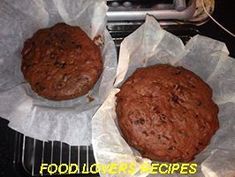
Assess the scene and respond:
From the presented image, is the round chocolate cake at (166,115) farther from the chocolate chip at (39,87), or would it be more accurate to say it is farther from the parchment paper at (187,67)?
the chocolate chip at (39,87)

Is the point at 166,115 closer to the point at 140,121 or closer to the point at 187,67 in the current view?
the point at 140,121

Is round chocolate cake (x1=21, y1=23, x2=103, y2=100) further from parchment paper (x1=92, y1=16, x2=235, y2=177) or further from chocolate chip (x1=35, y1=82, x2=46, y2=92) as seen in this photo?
parchment paper (x1=92, y1=16, x2=235, y2=177)

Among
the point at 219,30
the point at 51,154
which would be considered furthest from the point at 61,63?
the point at 219,30

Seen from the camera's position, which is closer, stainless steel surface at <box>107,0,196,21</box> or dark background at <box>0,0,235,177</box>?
dark background at <box>0,0,235,177</box>

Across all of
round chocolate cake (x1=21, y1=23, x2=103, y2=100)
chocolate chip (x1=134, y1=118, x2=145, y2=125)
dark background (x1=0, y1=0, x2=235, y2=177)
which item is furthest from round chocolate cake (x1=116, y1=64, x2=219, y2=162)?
dark background (x1=0, y1=0, x2=235, y2=177)

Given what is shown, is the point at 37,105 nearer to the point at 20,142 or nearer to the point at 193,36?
the point at 20,142
